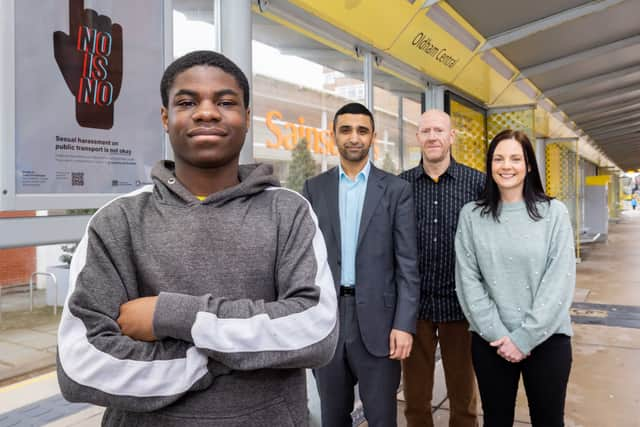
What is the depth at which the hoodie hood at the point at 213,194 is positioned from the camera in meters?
1.20

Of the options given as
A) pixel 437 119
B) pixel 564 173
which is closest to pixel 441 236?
pixel 437 119

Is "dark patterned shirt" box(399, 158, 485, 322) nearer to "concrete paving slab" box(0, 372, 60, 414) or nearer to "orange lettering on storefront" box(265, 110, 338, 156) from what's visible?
"orange lettering on storefront" box(265, 110, 338, 156)

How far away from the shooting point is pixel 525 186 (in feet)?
7.37

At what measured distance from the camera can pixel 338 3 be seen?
10.4ft

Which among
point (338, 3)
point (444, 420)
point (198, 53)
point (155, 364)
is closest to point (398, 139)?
point (338, 3)

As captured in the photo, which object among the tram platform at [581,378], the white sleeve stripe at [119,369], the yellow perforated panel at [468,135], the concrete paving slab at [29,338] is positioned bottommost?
the tram platform at [581,378]

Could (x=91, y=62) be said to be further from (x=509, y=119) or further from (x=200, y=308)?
(x=509, y=119)

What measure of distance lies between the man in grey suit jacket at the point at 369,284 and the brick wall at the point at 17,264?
119 centimetres

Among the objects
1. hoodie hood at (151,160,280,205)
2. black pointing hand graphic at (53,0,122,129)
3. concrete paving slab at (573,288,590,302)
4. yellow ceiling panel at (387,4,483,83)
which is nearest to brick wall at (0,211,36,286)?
black pointing hand graphic at (53,0,122,129)

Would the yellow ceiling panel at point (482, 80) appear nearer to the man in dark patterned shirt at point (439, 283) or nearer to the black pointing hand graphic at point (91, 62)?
the man in dark patterned shirt at point (439, 283)

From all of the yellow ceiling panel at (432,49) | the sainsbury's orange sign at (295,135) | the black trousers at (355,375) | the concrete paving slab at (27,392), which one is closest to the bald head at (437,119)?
the sainsbury's orange sign at (295,135)

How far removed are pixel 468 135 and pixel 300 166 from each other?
9.86 feet

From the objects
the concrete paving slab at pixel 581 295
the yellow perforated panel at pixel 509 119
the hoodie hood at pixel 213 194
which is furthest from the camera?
the concrete paving slab at pixel 581 295

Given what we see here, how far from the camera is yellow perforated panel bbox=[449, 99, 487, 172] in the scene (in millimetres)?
5523
